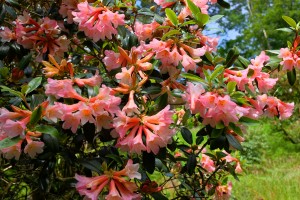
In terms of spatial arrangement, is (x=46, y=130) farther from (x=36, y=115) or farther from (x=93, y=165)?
(x=93, y=165)

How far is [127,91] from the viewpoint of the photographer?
4.02ft

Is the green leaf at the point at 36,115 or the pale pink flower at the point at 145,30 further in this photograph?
the pale pink flower at the point at 145,30

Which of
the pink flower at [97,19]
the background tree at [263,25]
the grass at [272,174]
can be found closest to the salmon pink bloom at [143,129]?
the pink flower at [97,19]

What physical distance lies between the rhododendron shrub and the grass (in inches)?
57.9

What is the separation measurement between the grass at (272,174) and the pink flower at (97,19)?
1715 mm

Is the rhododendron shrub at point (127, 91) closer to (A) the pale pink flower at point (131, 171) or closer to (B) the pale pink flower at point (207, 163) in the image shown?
(A) the pale pink flower at point (131, 171)

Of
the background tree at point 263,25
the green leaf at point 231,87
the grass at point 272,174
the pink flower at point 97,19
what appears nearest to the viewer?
the green leaf at point 231,87

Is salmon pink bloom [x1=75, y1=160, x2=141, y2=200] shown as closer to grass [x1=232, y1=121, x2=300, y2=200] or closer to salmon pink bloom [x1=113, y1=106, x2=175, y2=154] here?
salmon pink bloom [x1=113, y1=106, x2=175, y2=154]

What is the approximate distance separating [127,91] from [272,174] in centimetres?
378

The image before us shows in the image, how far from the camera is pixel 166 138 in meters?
1.17

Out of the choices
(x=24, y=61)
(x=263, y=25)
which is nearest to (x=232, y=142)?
(x=24, y=61)

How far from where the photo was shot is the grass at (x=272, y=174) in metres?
3.67

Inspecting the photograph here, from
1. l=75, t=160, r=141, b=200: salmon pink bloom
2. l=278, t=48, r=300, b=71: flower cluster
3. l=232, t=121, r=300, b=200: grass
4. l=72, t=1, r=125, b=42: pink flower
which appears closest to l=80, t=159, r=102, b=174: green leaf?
l=75, t=160, r=141, b=200: salmon pink bloom

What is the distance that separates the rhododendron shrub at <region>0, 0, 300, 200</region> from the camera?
3.79ft
